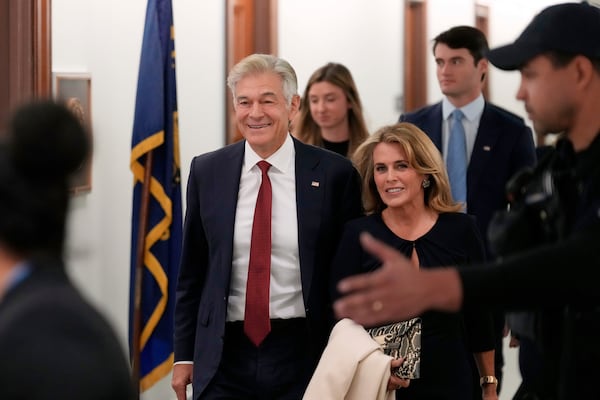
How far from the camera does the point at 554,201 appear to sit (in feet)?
7.86

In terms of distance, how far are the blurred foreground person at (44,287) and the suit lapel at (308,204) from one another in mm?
2054

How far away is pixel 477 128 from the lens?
5461 millimetres

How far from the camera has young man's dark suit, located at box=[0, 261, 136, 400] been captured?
155cm

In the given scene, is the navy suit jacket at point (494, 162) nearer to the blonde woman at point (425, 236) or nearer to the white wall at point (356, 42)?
the blonde woman at point (425, 236)

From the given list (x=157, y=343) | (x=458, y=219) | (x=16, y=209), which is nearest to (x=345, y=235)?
(x=458, y=219)

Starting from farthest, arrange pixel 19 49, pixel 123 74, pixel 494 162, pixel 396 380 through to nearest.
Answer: pixel 123 74, pixel 494 162, pixel 19 49, pixel 396 380

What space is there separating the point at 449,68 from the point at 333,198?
1.99 meters

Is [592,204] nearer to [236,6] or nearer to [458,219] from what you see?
[458,219]

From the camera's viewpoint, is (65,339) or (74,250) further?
(74,250)

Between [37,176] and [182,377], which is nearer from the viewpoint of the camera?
[37,176]

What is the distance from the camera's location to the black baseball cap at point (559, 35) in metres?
2.47

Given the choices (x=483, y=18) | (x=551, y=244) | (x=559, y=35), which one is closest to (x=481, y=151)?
(x=559, y=35)

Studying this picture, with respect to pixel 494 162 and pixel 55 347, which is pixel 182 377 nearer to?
pixel 494 162

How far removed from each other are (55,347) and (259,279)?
7.09 ft
